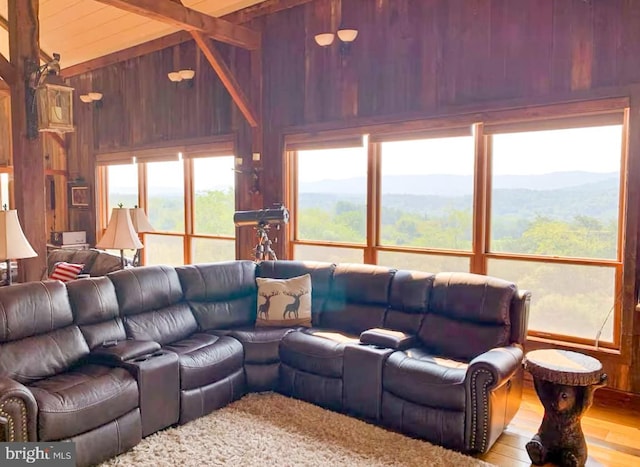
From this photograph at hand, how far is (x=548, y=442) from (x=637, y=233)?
1702 millimetres

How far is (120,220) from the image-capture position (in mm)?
4234

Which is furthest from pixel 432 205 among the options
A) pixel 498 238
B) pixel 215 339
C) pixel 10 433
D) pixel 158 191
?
pixel 158 191

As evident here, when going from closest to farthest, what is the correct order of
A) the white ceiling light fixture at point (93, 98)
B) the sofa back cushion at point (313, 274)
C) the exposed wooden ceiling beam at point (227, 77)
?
the sofa back cushion at point (313, 274)
the exposed wooden ceiling beam at point (227, 77)
the white ceiling light fixture at point (93, 98)

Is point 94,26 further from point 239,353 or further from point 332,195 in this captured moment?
point 239,353

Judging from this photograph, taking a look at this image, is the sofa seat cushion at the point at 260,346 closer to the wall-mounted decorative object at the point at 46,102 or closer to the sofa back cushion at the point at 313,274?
the sofa back cushion at the point at 313,274

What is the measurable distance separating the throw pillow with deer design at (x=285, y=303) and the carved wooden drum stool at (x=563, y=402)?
5.84ft

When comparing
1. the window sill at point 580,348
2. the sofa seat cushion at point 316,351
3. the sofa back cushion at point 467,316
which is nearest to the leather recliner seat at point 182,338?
the sofa seat cushion at point 316,351

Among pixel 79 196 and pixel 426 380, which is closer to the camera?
pixel 426 380

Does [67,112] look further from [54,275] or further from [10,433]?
[10,433]

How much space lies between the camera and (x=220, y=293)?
402cm

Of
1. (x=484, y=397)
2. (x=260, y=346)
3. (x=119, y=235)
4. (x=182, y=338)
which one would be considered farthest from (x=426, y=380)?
(x=119, y=235)

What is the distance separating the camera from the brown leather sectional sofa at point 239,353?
8.75ft

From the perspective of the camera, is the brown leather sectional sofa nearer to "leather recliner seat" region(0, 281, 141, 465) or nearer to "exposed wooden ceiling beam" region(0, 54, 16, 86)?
"leather recliner seat" region(0, 281, 141, 465)
